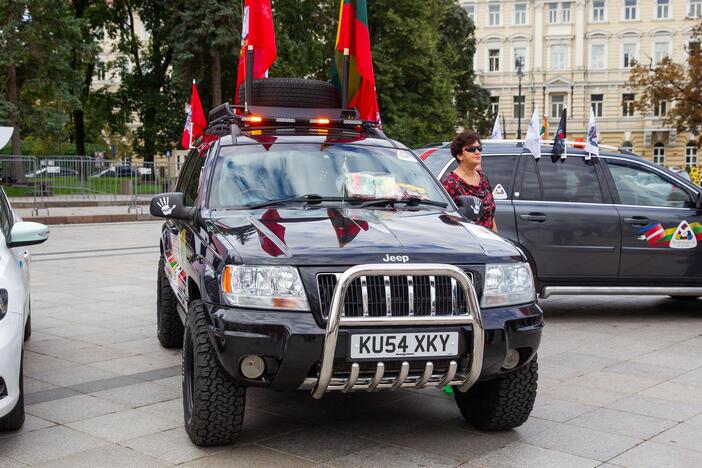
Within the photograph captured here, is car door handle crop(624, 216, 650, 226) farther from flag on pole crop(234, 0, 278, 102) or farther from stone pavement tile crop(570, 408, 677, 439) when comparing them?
flag on pole crop(234, 0, 278, 102)

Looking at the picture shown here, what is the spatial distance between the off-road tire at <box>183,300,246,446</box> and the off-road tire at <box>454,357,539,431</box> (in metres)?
1.41

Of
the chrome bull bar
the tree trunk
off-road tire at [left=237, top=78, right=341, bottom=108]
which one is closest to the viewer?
the chrome bull bar

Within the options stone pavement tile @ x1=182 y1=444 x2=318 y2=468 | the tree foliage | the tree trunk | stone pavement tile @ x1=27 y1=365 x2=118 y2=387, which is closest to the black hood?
stone pavement tile @ x1=182 y1=444 x2=318 y2=468

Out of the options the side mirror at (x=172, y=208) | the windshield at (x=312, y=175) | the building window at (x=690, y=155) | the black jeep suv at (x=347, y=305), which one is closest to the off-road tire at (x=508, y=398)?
the black jeep suv at (x=347, y=305)

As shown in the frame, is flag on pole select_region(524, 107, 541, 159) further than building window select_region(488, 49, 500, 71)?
No

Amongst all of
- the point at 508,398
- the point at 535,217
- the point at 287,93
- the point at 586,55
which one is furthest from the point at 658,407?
the point at 586,55

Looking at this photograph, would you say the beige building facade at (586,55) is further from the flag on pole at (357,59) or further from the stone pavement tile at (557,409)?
the stone pavement tile at (557,409)

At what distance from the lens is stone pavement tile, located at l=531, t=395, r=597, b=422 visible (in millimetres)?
5492

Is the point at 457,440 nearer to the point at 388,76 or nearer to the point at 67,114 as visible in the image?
the point at 67,114

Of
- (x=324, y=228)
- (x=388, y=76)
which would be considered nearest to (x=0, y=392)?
(x=324, y=228)

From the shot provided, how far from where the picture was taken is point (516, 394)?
4.97 metres

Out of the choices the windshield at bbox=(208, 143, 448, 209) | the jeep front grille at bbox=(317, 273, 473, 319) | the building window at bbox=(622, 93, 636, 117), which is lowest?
the jeep front grille at bbox=(317, 273, 473, 319)

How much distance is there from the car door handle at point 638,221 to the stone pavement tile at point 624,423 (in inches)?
149

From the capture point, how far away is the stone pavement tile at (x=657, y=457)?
458 cm
